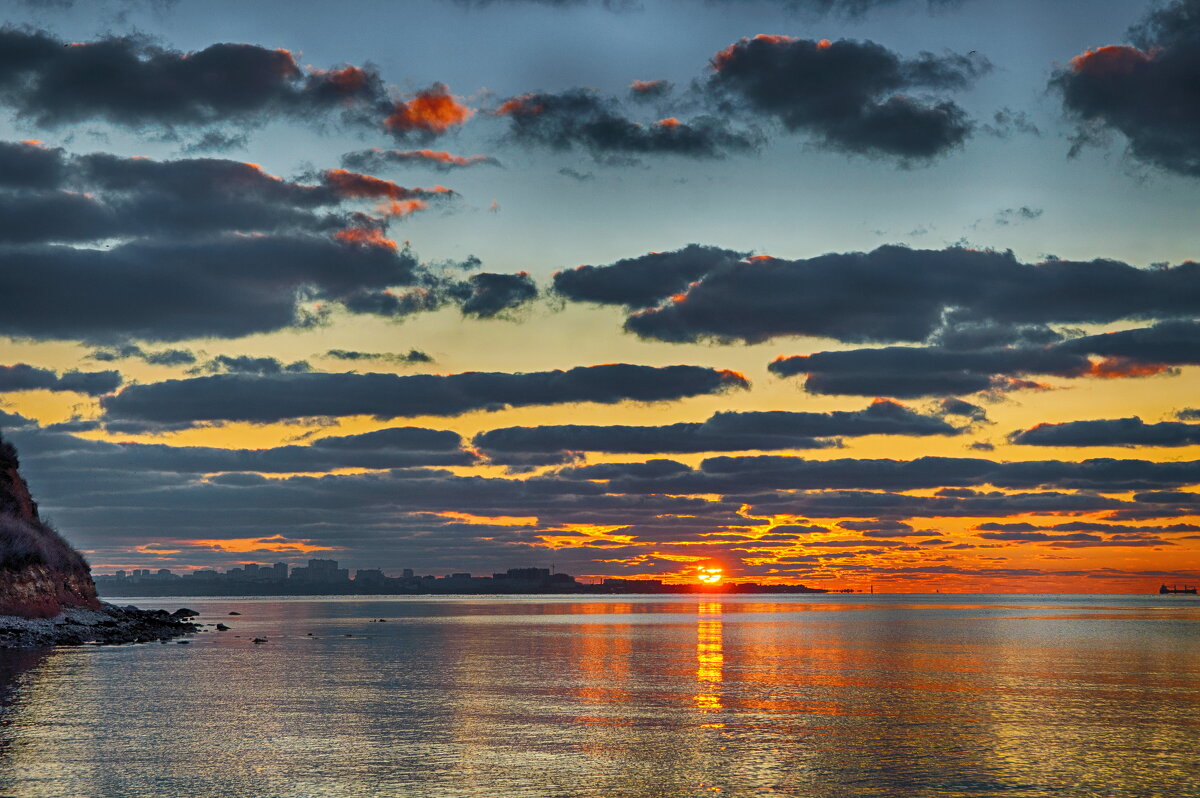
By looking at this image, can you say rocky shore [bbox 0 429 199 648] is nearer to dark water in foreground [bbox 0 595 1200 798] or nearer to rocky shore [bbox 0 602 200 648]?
rocky shore [bbox 0 602 200 648]

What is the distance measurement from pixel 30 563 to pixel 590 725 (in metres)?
69.3

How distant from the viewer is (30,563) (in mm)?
95875

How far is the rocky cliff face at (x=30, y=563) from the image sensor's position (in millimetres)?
93231

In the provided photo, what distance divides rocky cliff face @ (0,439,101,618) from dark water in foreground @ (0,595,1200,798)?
11.6 m

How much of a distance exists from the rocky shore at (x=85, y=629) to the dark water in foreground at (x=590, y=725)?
255 inches

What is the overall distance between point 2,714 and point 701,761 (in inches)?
1159

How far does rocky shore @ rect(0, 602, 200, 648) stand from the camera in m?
88.8

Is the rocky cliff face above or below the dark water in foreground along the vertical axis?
above

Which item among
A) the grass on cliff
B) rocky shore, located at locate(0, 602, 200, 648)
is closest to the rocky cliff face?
the grass on cliff

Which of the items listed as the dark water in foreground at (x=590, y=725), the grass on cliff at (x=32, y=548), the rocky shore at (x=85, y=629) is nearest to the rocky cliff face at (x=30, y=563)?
the grass on cliff at (x=32, y=548)

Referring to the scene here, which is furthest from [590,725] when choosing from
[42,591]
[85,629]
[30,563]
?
[85,629]

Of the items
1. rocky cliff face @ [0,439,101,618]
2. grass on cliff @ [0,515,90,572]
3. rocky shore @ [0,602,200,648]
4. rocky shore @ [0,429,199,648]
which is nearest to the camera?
rocky shore @ [0,602,200,648]

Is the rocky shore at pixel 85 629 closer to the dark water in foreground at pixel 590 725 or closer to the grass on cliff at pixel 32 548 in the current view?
the grass on cliff at pixel 32 548

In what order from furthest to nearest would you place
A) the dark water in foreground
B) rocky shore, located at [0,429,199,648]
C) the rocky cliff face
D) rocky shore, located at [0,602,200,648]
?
the rocky cliff face < rocky shore, located at [0,429,199,648] < rocky shore, located at [0,602,200,648] < the dark water in foreground
